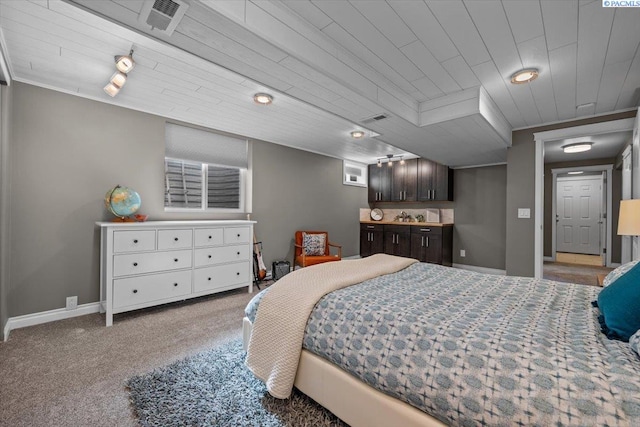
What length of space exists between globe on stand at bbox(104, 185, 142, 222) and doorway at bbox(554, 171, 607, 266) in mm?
8488

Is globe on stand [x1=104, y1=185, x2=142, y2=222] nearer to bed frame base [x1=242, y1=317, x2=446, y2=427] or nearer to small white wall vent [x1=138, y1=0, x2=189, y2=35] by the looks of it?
small white wall vent [x1=138, y1=0, x2=189, y2=35]

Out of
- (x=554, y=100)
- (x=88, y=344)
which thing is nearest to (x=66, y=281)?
(x=88, y=344)

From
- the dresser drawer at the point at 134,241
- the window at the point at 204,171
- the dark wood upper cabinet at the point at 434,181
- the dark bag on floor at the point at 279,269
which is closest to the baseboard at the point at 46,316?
the dresser drawer at the point at 134,241

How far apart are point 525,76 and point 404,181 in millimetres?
3640

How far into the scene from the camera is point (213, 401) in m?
1.65

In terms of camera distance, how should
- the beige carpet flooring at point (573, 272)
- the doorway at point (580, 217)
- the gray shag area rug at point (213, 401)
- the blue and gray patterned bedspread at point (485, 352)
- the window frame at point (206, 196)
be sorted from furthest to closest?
1. the doorway at point (580, 217)
2. the beige carpet flooring at point (573, 272)
3. the window frame at point (206, 196)
4. the gray shag area rug at point (213, 401)
5. the blue and gray patterned bedspread at point (485, 352)

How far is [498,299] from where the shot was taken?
5.52 ft

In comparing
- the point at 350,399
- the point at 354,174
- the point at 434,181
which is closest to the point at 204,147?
the point at 354,174

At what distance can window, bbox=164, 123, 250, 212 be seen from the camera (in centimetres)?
375

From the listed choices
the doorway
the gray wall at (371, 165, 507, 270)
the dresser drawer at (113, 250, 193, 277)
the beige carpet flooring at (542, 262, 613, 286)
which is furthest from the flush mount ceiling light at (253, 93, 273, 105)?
the doorway

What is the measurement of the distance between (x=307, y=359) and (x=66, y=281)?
2889mm

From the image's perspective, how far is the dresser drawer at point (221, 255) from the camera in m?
3.39

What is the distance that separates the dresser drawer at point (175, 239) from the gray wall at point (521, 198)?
4.22m

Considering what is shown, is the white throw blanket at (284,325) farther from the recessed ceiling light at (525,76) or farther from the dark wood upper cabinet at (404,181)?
the dark wood upper cabinet at (404,181)
